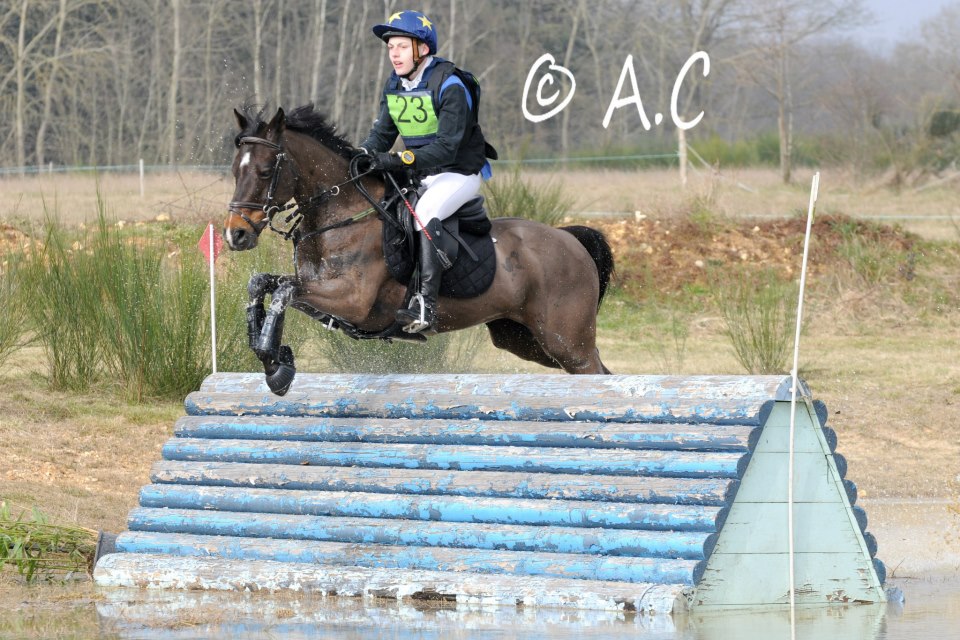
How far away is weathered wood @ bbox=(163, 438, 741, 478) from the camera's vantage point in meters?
5.01

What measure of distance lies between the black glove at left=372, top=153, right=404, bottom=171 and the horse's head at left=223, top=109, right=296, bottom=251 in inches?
15.2

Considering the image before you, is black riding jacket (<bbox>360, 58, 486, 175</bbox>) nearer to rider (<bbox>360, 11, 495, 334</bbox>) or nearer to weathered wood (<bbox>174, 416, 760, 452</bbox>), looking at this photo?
rider (<bbox>360, 11, 495, 334</bbox>)

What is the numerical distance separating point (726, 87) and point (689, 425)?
4704 centimetres

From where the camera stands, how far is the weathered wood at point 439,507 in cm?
493

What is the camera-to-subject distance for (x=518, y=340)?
7336mm

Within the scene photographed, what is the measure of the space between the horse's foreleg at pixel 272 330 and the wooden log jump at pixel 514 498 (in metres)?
0.32

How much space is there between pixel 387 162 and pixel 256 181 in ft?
2.02

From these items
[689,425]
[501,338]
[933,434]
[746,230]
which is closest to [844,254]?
[746,230]

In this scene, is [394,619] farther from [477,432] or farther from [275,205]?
[275,205]

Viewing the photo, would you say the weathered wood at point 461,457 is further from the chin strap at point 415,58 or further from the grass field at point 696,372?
the chin strap at point 415,58

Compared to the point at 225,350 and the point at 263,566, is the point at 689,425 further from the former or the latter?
the point at 225,350

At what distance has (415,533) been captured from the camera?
540 cm

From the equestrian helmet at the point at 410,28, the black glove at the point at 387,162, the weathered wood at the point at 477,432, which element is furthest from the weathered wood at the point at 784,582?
the equestrian helmet at the point at 410,28

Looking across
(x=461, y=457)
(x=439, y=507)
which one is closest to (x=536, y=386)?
(x=461, y=457)
